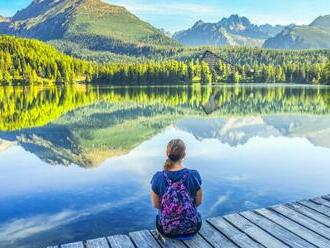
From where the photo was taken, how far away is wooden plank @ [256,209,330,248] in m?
7.87

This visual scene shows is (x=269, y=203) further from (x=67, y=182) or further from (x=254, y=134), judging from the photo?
(x=254, y=134)

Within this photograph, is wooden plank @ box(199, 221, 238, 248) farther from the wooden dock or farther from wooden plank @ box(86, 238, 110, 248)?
wooden plank @ box(86, 238, 110, 248)

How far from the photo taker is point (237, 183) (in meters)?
16.2

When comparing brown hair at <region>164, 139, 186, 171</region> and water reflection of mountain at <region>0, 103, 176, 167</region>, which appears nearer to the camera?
brown hair at <region>164, 139, 186, 171</region>

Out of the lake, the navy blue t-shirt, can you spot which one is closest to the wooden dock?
the navy blue t-shirt

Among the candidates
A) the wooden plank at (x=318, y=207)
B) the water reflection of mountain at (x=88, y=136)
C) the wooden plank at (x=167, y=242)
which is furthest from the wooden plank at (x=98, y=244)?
the water reflection of mountain at (x=88, y=136)

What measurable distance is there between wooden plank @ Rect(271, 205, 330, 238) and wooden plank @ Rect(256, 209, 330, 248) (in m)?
0.12

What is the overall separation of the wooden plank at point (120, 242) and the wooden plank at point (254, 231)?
213cm

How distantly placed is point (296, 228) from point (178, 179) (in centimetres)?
268

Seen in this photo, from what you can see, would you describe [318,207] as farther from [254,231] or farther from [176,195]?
[176,195]

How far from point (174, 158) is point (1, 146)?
66.4 feet

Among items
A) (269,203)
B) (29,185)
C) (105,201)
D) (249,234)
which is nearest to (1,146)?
(29,185)

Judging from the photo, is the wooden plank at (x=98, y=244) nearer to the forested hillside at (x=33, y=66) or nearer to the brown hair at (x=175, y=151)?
the brown hair at (x=175, y=151)

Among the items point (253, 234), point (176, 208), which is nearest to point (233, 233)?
point (253, 234)
